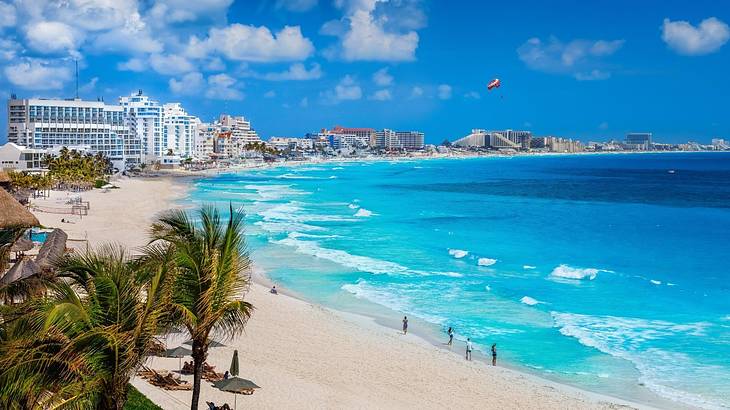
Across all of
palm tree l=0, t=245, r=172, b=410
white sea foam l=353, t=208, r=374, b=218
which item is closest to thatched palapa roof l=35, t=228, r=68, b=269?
palm tree l=0, t=245, r=172, b=410

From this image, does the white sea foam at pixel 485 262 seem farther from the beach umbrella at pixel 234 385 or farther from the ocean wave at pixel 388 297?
the beach umbrella at pixel 234 385

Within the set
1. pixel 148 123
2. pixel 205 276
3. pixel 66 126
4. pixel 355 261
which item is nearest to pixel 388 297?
pixel 355 261

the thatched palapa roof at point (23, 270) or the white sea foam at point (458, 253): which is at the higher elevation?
the thatched palapa roof at point (23, 270)

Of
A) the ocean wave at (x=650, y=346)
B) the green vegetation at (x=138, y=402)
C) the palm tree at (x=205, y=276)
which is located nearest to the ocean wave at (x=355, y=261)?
the ocean wave at (x=650, y=346)

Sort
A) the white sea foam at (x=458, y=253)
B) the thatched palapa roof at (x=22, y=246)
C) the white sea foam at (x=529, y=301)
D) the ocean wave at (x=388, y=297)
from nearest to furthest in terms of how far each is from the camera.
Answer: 1. the thatched palapa roof at (x=22, y=246)
2. the ocean wave at (x=388, y=297)
3. the white sea foam at (x=529, y=301)
4. the white sea foam at (x=458, y=253)

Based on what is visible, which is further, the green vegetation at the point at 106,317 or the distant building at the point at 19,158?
the distant building at the point at 19,158

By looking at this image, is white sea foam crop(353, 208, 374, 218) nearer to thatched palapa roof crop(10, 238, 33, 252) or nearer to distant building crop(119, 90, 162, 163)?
thatched palapa roof crop(10, 238, 33, 252)

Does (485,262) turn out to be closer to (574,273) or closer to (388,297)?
(574,273)


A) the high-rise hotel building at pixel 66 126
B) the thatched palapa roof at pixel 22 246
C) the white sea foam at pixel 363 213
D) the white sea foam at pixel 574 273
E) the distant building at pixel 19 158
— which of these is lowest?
the white sea foam at pixel 574 273
